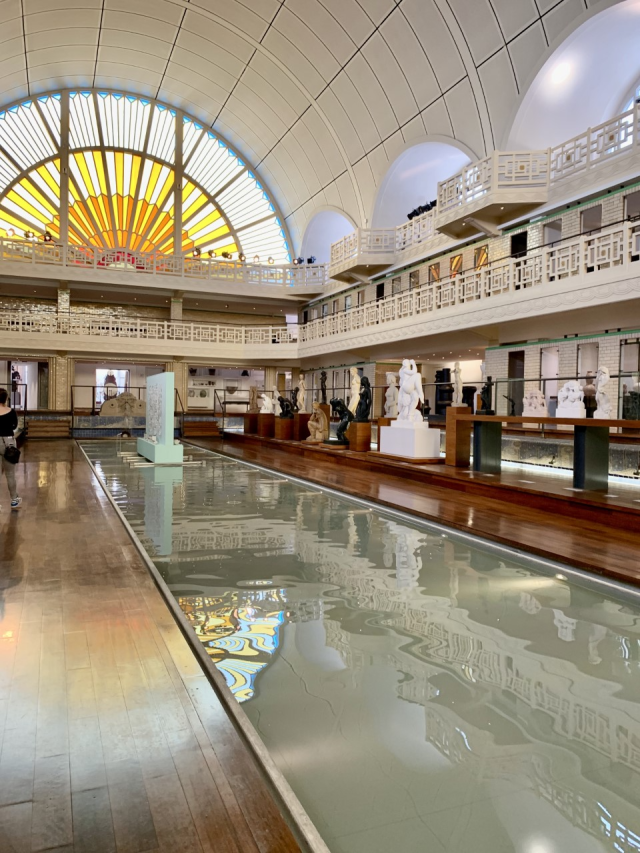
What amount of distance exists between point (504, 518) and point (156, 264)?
25.7 metres

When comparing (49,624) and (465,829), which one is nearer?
(465,829)

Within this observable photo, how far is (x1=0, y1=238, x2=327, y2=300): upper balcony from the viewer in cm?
2688

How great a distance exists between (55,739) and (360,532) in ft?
15.6

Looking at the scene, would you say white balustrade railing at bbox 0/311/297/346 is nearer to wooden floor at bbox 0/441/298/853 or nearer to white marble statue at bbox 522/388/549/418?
white marble statue at bbox 522/388/549/418

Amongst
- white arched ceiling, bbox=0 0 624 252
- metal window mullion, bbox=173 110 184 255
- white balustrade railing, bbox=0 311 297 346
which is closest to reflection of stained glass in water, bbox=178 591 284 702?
white arched ceiling, bbox=0 0 624 252

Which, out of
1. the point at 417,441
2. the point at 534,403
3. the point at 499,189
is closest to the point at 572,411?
the point at 534,403

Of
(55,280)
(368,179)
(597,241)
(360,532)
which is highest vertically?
(368,179)

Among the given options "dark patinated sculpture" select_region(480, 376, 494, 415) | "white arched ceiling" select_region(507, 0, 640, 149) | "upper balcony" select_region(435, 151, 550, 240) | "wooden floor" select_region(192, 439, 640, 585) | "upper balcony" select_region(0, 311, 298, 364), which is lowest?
"wooden floor" select_region(192, 439, 640, 585)

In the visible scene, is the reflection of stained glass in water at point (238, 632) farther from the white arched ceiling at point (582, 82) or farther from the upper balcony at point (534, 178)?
the white arched ceiling at point (582, 82)

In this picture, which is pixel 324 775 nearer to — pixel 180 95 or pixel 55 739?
pixel 55 739

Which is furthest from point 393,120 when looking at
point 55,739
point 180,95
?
point 55,739

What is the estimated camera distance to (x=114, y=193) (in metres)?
32.8

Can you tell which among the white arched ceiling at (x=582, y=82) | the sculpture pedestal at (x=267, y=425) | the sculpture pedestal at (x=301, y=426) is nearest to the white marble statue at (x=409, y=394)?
the sculpture pedestal at (x=301, y=426)

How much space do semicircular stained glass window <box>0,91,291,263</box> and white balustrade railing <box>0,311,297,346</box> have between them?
6.13 metres
